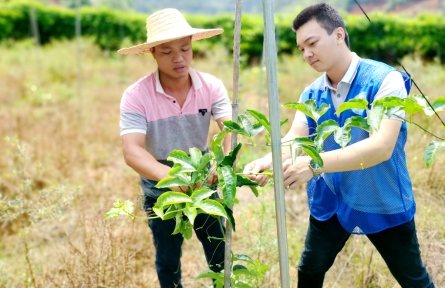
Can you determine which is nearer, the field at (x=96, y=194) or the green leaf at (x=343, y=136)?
the green leaf at (x=343, y=136)

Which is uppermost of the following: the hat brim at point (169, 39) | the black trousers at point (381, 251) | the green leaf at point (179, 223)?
the hat brim at point (169, 39)

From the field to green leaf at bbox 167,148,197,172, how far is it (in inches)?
32.3

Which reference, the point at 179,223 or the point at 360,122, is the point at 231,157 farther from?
the point at 360,122

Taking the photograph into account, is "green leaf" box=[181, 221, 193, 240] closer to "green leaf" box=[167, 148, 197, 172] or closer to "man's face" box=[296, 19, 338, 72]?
"green leaf" box=[167, 148, 197, 172]

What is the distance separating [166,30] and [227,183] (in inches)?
29.4

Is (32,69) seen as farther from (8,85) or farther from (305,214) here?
(305,214)

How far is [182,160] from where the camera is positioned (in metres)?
1.26

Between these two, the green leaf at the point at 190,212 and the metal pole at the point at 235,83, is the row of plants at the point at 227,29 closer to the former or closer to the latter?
the metal pole at the point at 235,83

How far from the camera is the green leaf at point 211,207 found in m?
1.16

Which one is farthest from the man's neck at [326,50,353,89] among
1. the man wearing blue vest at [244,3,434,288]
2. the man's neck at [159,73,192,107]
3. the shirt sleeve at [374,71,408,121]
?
the man's neck at [159,73,192,107]

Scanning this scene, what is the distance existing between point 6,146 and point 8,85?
124 inches

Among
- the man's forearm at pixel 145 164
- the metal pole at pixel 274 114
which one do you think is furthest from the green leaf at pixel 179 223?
the man's forearm at pixel 145 164

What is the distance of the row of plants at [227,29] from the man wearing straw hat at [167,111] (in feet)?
28.4

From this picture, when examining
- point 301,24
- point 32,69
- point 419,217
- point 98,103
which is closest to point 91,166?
point 98,103
